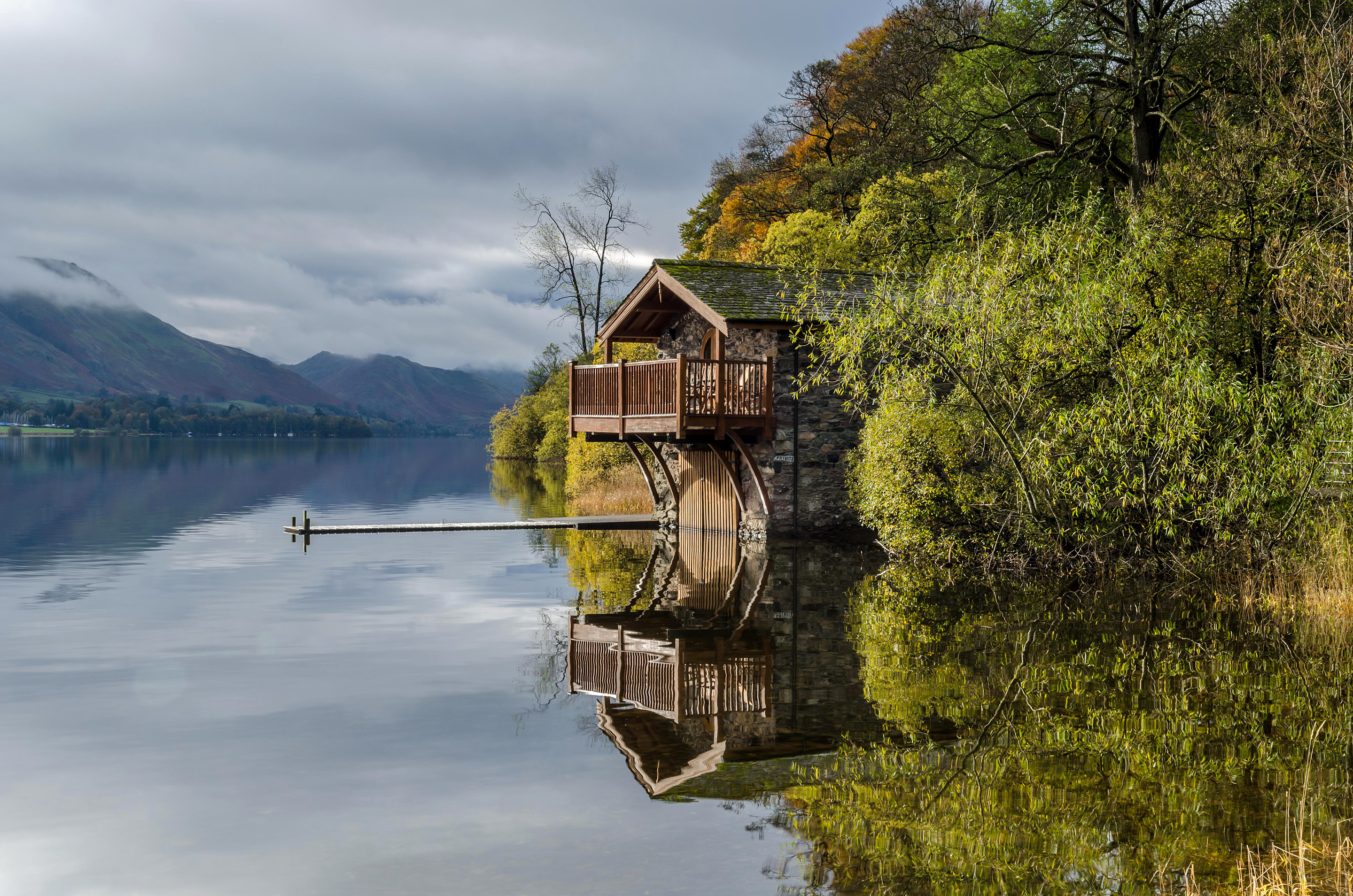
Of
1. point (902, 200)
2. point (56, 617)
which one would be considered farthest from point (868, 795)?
point (902, 200)

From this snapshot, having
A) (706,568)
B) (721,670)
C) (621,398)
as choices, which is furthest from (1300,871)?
(621,398)

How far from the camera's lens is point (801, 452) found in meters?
23.1

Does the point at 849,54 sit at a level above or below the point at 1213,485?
above

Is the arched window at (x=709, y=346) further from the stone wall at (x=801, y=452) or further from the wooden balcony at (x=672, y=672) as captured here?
the wooden balcony at (x=672, y=672)

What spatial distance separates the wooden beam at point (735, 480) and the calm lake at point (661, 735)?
509 cm

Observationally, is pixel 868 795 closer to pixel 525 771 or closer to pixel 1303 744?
pixel 525 771

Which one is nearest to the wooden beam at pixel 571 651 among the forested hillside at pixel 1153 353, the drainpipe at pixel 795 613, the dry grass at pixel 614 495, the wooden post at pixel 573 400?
the drainpipe at pixel 795 613

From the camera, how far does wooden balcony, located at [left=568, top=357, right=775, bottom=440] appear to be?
2197 cm

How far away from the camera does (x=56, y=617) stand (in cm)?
1534

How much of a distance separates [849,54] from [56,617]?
40.9 metres

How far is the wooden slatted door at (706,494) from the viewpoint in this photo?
24.7 metres

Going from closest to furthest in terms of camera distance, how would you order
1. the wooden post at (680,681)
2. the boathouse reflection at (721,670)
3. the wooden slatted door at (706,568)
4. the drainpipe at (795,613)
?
the boathouse reflection at (721,670)
the wooden post at (680,681)
the drainpipe at (795,613)
the wooden slatted door at (706,568)

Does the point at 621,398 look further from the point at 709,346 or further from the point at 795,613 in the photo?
the point at 795,613

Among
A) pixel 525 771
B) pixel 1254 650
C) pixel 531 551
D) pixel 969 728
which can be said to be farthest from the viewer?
pixel 531 551
